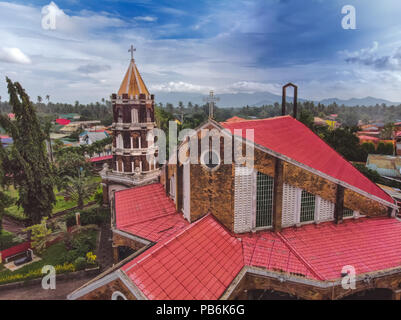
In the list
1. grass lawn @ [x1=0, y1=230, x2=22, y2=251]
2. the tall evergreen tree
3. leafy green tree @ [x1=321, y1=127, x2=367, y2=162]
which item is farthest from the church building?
leafy green tree @ [x1=321, y1=127, x2=367, y2=162]

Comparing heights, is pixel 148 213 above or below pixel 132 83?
below

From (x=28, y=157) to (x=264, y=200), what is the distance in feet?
56.6

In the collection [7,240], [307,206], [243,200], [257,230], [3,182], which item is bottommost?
[7,240]

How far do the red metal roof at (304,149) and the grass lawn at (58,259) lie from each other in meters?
12.9

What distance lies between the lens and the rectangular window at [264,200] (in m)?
13.2

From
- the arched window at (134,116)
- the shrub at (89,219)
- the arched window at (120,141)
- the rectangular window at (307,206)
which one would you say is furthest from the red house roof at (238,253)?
the arched window at (134,116)

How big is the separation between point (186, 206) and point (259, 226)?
12.7ft

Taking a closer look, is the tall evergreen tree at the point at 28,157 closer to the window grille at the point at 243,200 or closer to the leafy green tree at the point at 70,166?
the leafy green tree at the point at 70,166

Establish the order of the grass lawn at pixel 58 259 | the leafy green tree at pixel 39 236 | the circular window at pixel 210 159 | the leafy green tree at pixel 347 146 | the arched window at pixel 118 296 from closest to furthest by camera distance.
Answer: the arched window at pixel 118 296 < the circular window at pixel 210 159 < the grass lawn at pixel 58 259 < the leafy green tree at pixel 39 236 < the leafy green tree at pixel 347 146

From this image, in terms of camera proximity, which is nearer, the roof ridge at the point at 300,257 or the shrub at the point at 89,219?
the roof ridge at the point at 300,257

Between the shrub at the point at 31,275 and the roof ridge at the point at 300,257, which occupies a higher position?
the roof ridge at the point at 300,257

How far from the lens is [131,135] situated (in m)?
25.6

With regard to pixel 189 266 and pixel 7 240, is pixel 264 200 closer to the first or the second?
pixel 189 266

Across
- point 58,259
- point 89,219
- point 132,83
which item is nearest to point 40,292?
point 58,259
